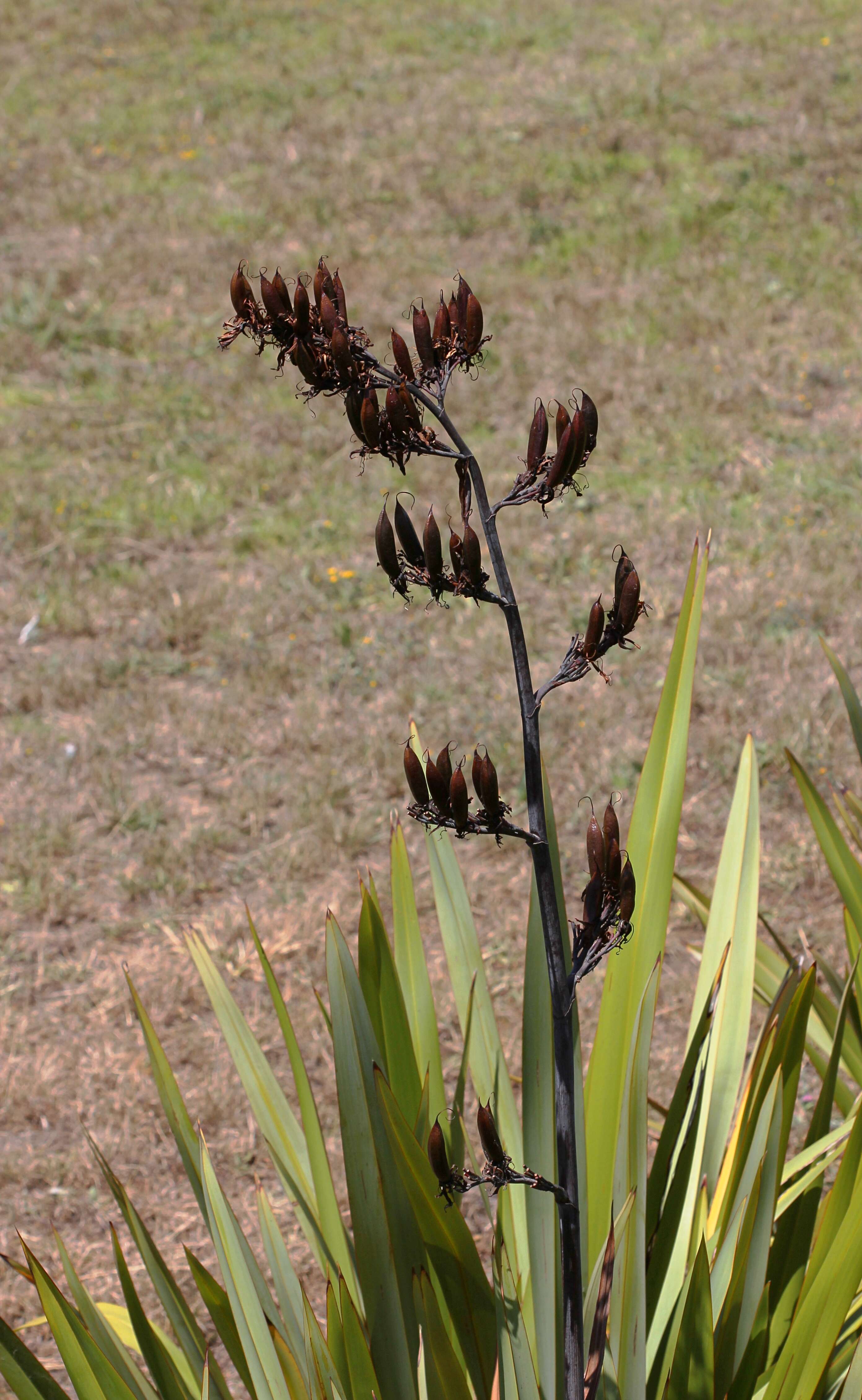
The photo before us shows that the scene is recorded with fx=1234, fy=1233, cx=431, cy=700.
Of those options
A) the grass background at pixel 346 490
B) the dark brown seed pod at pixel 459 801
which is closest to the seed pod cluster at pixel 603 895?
the dark brown seed pod at pixel 459 801

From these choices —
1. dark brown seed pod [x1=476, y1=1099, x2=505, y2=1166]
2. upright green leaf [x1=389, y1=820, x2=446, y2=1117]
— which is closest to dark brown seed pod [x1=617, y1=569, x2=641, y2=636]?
dark brown seed pod [x1=476, y1=1099, x2=505, y2=1166]

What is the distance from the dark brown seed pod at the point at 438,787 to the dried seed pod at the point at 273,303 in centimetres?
39

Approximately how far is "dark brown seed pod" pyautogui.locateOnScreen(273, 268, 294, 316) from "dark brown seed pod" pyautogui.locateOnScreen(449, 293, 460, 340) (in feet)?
0.46

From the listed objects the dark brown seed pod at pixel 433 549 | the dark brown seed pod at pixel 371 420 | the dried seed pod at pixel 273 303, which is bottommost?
the dark brown seed pod at pixel 433 549

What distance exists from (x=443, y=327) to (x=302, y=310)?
0.13m

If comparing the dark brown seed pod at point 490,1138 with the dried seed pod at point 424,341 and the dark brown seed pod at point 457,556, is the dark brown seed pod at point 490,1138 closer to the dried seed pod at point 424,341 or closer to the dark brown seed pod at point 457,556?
the dark brown seed pod at point 457,556

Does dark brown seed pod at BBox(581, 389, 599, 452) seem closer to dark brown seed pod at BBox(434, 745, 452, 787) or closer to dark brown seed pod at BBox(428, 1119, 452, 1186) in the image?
dark brown seed pod at BBox(434, 745, 452, 787)

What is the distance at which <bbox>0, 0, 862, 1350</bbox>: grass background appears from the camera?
3.42 m

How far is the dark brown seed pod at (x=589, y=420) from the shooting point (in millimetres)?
1021

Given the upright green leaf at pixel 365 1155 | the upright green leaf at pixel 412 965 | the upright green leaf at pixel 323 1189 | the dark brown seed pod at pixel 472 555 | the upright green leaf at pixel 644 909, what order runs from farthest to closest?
the upright green leaf at pixel 412 965 → the upright green leaf at pixel 323 1189 → the upright green leaf at pixel 644 909 → the upright green leaf at pixel 365 1155 → the dark brown seed pod at pixel 472 555

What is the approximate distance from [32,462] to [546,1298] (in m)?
5.09

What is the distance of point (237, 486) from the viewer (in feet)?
18.3

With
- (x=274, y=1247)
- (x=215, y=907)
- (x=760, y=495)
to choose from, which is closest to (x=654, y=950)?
(x=274, y=1247)

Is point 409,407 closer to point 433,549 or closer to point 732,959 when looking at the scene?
point 433,549
